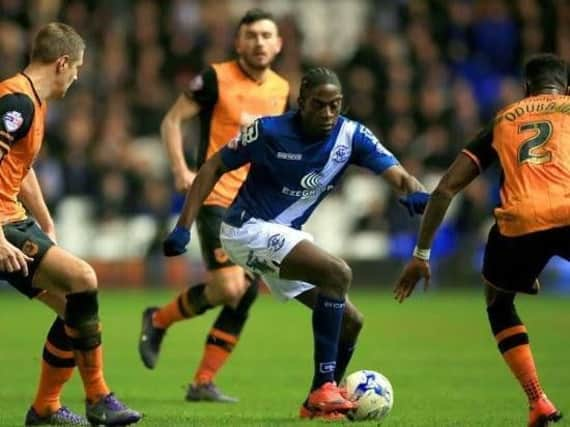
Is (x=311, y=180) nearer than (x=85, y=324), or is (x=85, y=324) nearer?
(x=85, y=324)

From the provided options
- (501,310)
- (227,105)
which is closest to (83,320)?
(501,310)

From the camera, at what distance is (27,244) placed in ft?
25.3

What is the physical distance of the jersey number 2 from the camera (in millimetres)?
7832

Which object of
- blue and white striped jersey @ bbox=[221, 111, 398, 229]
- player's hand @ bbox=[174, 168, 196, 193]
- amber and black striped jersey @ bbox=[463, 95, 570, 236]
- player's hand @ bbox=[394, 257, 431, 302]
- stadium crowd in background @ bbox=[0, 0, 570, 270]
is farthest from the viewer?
stadium crowd in background @ bbox=[0, 0, 570, 270]

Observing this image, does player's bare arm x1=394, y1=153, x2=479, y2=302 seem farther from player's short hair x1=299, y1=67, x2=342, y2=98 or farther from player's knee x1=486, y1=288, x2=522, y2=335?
player's short hair x1=299, y1=67, x2=342, y2=98

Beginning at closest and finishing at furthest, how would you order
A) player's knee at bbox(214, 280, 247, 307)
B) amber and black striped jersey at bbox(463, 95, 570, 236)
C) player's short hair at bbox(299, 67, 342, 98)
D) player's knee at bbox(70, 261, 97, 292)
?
1. player's knee at bbox(70, 261, 97, 292)
2. amber and black striped jersey at bbox(463, 95, 570, 236)
3. player's short hair at bbox(299, 67, 342, 98)
4. player's knee at bbox(214, 280, 247, 307)

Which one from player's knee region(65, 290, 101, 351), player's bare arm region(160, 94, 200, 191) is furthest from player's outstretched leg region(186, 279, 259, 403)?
player's knee region(65, 290, 101, 351)

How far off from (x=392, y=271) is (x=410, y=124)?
2.31 metres

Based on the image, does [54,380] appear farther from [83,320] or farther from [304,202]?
[304,202]

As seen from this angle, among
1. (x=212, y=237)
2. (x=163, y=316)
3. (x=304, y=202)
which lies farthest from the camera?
(x=163, y=316)

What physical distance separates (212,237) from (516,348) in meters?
3.13

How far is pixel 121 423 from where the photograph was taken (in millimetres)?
7598

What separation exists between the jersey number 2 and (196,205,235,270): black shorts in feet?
10.5

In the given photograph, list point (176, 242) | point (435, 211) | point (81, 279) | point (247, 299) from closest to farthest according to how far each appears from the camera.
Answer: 1. point (81, 279)
2. point (435, 211)
3. point (176, 242)
4. point (247, 299)
